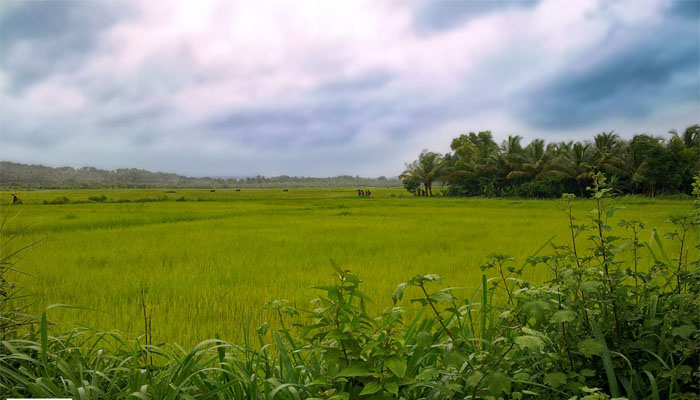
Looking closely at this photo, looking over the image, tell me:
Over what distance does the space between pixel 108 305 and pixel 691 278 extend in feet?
14.3

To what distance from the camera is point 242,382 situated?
1759mm

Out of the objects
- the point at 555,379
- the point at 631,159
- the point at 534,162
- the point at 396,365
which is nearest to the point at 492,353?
the point at 555,379

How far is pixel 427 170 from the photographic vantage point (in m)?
43.0

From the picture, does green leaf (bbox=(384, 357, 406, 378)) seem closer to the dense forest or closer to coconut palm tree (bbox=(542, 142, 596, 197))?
the dense forest

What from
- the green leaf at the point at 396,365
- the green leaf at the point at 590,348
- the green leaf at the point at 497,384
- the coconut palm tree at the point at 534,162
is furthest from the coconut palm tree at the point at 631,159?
the green leaf at the point at 396,365

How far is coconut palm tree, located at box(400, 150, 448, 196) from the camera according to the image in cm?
4038

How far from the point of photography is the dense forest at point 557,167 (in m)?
22.7

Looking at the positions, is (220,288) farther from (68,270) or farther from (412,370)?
(412,370)

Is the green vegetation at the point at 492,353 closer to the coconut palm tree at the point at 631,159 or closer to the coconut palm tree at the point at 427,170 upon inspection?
the coconut palm tree at the point at 631,159

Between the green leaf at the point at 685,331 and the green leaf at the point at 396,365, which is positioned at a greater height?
the green leaf at the point at 685,331

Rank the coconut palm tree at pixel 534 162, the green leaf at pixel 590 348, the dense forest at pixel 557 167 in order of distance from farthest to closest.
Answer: the coconut palm tree at pixel 534 162, the dense forest at pixel 557 167, the green leaf at pixel 590 348

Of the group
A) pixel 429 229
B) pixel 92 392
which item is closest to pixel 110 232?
pixel 429 229

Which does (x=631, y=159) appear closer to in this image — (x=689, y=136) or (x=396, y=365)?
(x=689, y=136)

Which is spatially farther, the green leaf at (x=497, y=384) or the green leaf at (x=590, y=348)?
the green leaf at (x=590, y=348)
